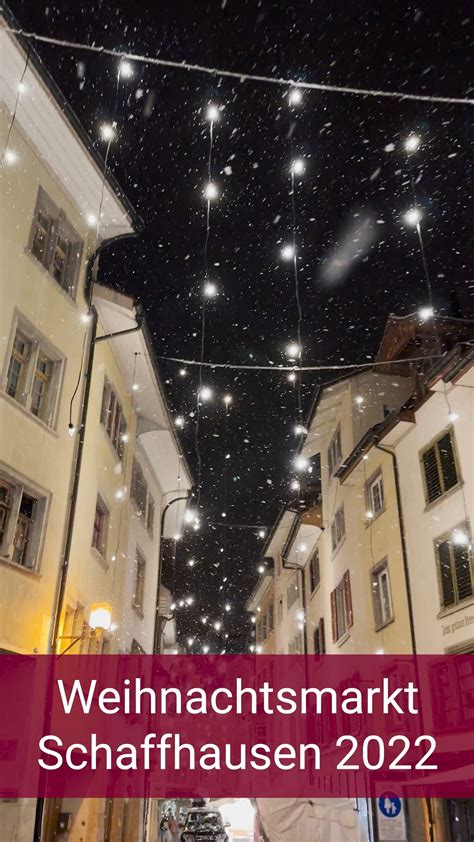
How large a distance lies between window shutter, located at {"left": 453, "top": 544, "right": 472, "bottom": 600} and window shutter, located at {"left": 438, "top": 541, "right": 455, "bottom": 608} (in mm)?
249

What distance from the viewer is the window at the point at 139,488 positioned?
18375mm

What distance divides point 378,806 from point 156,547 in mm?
11522

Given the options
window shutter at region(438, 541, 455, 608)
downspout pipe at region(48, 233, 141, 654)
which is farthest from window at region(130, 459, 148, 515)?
window shutter at region(438, 541, 455, 608)

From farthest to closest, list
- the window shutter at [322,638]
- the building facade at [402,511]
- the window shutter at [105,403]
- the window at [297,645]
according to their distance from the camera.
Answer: the window at [297,645]
the window shutter at [322,638]
the window shutter at [105,403]
the building facade at [402,511]

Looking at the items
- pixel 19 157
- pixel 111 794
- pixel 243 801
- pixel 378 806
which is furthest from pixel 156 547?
pixel 243 801

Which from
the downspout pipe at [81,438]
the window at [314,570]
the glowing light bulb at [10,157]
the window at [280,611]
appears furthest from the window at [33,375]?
the window at [280,611]

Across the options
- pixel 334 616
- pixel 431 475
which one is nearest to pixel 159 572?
pixel 334 616

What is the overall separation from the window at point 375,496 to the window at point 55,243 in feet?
33.2

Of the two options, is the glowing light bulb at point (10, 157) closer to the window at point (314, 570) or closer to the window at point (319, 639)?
the window at point (319, 639)

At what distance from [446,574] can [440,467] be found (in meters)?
2.36

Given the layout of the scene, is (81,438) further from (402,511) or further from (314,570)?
(314,570)

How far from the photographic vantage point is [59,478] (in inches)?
437

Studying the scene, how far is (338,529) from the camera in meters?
21.5

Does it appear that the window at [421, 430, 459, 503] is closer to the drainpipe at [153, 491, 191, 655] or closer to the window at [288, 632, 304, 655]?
the drainpipe at [153, 491, 191, 655]
